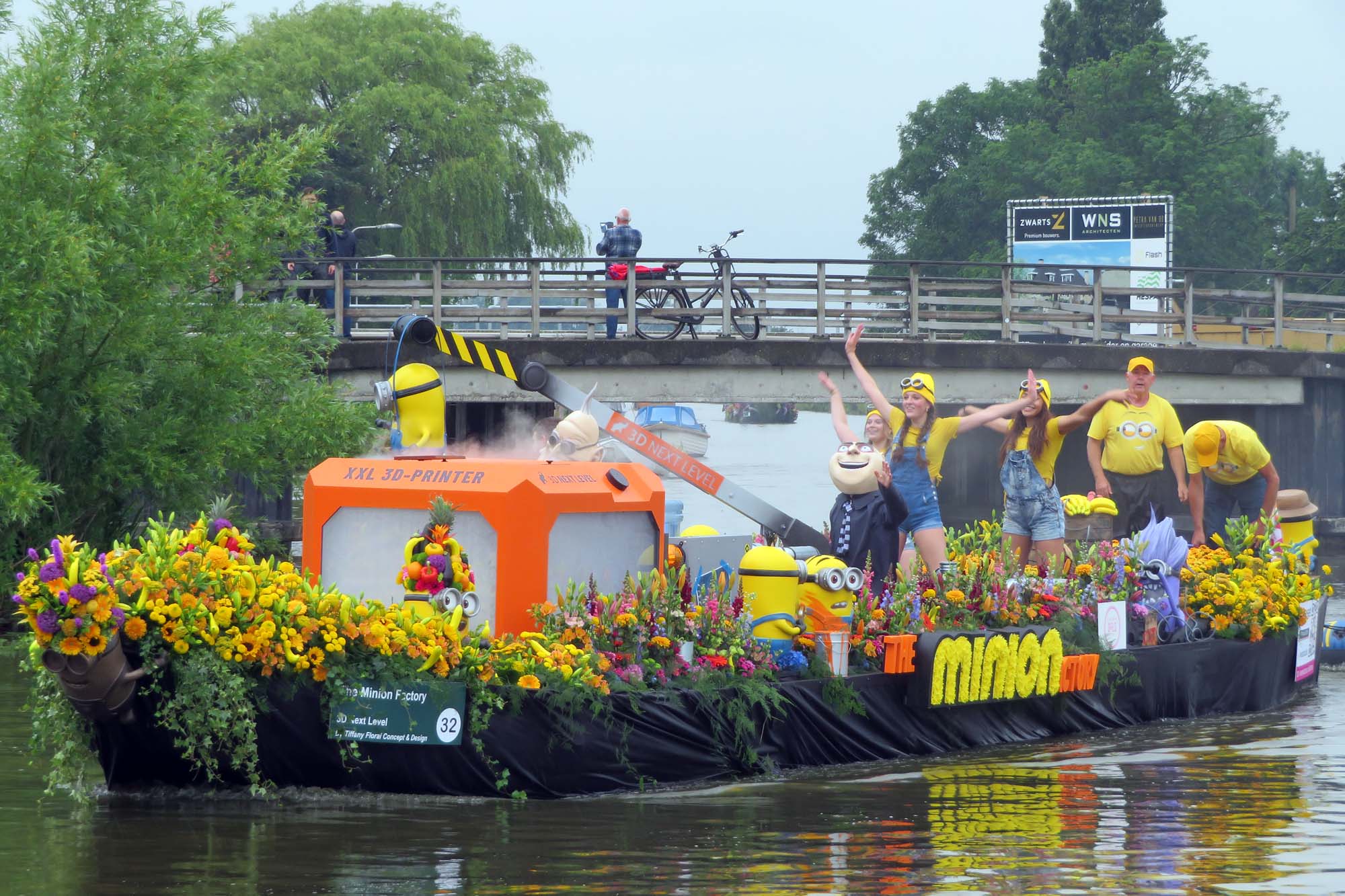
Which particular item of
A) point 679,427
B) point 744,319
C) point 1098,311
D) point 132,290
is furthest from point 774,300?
point 679,427

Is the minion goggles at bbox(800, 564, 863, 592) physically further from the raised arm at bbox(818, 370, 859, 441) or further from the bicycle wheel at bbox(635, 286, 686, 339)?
the bicycle wheel at bbox(635, 286, 686, 339)

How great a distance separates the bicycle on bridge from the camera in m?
24.3

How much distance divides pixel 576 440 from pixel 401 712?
10.4 ft

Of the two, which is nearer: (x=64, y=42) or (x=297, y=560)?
(x=64, y=42)

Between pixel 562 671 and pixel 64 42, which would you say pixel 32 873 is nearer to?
pixel 562 671

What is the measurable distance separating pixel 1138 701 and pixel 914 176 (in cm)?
5747

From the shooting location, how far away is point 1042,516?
12844 millimetres

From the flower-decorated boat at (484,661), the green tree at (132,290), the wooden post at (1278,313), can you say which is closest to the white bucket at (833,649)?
the flower-decorated boat at (484,661)

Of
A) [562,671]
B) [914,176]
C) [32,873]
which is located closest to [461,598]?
[562,671]

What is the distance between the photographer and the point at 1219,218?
61.7 meters

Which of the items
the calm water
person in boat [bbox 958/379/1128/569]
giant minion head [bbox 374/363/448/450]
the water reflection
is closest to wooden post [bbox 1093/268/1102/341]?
person in boat [bbox 958/379/1128/569]

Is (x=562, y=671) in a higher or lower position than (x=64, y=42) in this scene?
lower

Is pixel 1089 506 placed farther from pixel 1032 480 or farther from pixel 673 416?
pixel 673 416

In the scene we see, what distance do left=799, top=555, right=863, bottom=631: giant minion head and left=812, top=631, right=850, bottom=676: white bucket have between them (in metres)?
0.07
